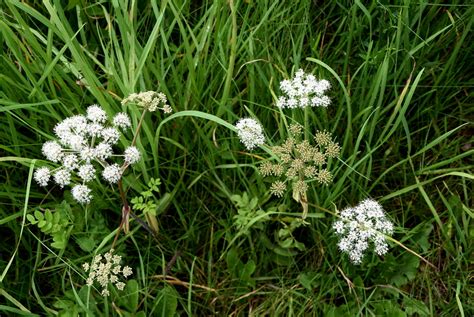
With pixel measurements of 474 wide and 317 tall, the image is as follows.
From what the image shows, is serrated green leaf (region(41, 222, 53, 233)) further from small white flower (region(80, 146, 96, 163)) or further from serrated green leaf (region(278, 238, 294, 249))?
serrated green leaf (region(278, 238, 294, 249))

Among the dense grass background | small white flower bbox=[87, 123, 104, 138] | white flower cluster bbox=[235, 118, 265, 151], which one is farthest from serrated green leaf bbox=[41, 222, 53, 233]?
white flower cluster bbox=[235, 118, 265, 151]

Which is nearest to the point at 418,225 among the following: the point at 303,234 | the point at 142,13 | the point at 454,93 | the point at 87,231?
the point at 303,234

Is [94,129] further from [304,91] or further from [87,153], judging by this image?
[304,91]

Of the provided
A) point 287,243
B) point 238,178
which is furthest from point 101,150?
point 287,243

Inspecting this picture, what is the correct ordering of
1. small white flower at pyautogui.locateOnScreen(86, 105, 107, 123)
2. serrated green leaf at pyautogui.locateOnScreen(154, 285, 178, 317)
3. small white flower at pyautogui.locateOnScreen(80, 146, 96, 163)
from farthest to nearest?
serrated green leaf at pyautogui.locateOnScreen(154, 285, 178, 317) → small white flower at pyautogui.locateOnScreen(86, 105, 107, 123) → small white flower at pyautogui.locateOnScreen(80, 146, 96, 163)

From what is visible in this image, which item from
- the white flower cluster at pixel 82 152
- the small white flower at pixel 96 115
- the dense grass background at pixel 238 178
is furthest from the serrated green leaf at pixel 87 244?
the small white flower at pixel 96 115

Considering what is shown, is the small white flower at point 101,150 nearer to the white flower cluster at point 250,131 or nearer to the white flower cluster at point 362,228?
the white flower cluster at point 250,131
